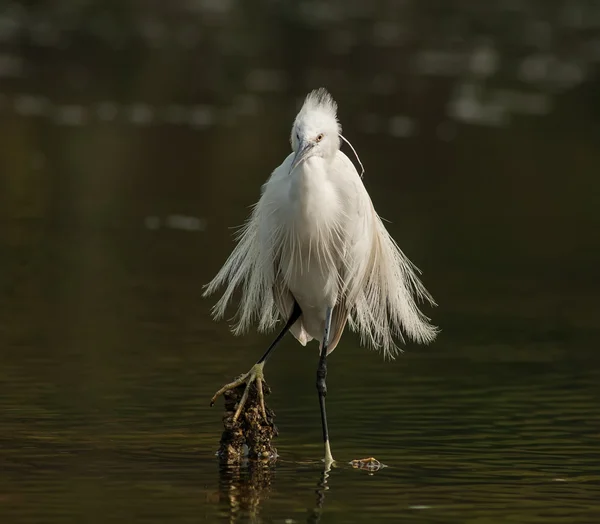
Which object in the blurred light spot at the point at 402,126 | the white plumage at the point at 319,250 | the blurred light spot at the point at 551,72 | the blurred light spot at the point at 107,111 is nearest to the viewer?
the white plumage at the point at 319,250

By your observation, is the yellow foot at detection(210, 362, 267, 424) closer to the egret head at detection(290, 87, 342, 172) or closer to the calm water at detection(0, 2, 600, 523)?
the calm water at detection(0, 2, 600, 523)

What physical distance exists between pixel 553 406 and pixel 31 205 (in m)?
7.72

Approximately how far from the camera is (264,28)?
107 feet

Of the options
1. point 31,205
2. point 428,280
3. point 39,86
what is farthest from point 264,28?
point 428,280

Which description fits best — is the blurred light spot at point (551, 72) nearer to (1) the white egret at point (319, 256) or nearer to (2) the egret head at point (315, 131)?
(1) the white egret at point (319, 256)

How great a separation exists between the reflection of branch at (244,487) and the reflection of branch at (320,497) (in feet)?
0.75

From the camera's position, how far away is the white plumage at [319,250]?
23.9 feet

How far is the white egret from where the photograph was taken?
7.30 m

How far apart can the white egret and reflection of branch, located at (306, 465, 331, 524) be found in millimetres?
187

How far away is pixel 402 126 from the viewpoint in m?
21.8

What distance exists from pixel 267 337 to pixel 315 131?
3.69 m

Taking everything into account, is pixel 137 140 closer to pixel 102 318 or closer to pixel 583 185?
pixel 583 185

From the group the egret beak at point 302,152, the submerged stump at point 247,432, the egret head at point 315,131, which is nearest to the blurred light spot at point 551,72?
the egret head at point 315,131

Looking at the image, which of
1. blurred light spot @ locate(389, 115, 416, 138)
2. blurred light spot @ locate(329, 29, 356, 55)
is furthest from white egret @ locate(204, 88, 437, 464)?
blurred light spot @ locate(329, 29, 356, 55)
